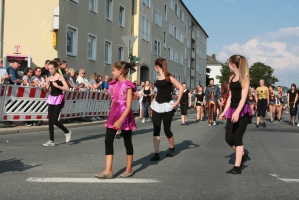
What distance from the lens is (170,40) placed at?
181 feet

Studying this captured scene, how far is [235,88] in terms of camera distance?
6.98 metres

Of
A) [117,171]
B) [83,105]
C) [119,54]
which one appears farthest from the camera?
[119,54]

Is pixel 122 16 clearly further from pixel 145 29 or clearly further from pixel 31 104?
pixel 31 104

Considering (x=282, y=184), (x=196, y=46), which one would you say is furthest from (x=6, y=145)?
(x=196, y=46)

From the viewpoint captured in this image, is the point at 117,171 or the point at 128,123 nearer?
the point at 128,123

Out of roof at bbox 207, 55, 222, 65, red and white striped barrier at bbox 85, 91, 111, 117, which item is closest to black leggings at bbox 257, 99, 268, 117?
red and white striped barrier at bbox 85, 91, 111, 117

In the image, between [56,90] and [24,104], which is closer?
[56,90]

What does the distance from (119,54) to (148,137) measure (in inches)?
851

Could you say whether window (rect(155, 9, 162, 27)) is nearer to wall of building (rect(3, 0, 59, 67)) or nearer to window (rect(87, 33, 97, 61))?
window (rect(87, 33, 97, 61))

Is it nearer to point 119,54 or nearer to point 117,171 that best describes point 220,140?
point 117,171

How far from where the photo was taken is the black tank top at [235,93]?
22.8ft

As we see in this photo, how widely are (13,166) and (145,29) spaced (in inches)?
1361

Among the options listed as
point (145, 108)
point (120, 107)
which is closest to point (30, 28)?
point (145, 108)

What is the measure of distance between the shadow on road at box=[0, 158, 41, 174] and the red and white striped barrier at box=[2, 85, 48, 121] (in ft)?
19.2
